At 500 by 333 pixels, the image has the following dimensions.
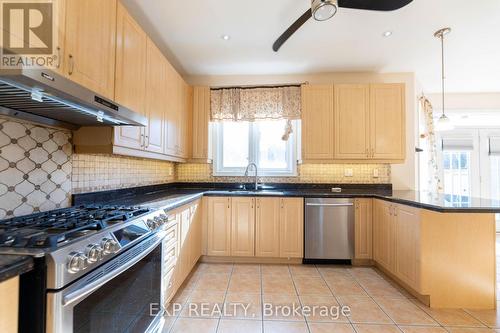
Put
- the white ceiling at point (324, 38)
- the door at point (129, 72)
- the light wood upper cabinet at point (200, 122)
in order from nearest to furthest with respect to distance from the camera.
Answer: the door at point (129, 72) < the white ceiling at point (324, 38) < the light wood upper cabinet at point (200, 122)

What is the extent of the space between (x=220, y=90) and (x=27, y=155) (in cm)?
246

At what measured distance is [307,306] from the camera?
207 centimetres

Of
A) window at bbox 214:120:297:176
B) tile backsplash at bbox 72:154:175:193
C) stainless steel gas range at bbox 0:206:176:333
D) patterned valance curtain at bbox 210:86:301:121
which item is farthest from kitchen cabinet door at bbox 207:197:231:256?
stainless steel gas range at bbox 0:206:176:333

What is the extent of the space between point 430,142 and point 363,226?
7.00ft

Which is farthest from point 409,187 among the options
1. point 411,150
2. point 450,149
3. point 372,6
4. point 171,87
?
point 171,87

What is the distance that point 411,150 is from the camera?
3.44 m

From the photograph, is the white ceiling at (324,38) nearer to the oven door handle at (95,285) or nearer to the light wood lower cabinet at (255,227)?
the light wood lower cabinet at (255,227)

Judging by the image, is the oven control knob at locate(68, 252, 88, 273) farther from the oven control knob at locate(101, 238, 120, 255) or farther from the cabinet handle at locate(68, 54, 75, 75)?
the cabinet handle at locate(68, 54, 75, 75)

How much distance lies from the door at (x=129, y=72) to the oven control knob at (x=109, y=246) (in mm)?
841

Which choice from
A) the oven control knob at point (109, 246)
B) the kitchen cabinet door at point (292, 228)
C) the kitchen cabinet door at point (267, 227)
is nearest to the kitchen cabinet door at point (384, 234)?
the kitchen cabinet door at point (292, 228)

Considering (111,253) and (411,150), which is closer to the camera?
(111,253)

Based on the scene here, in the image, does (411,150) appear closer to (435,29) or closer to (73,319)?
(435,29)

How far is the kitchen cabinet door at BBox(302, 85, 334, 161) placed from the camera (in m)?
3.26

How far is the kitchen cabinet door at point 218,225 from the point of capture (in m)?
3.03
